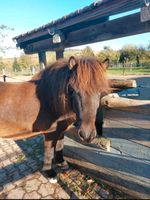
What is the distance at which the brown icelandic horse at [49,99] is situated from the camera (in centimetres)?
222

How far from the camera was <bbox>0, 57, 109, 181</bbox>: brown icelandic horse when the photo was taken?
222 cm

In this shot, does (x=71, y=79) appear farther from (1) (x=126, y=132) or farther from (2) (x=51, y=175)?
(2) (x=51, y=175)

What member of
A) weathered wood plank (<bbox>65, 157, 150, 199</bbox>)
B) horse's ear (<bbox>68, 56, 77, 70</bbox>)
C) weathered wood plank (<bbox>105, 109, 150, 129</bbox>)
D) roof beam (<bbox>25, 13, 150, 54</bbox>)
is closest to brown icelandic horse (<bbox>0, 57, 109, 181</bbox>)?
horse's ear (<bbox>68, 56, 77, 70</bbox>)

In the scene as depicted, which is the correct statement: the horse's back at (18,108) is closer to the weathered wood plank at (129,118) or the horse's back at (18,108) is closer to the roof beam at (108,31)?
the weathered wood plank at (129,118)

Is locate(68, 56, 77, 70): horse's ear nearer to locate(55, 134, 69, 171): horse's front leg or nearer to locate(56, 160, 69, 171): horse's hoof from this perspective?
locate(55, 134, 69, 171): horse's front leg

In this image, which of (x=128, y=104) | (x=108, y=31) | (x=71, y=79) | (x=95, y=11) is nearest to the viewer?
(x=71, y=79)

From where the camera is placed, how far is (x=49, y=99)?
9.13 ft

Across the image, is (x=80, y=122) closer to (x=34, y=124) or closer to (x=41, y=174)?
(x=34, y=124)

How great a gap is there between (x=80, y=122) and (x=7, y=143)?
3138 millimetres

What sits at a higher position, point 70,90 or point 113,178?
point 70,90

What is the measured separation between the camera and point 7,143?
4656 millimetres

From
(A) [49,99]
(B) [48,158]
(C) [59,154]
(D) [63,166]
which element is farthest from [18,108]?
(D) [63,166]

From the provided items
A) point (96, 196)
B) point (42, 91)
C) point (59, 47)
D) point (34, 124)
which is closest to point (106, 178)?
point (96, 196)

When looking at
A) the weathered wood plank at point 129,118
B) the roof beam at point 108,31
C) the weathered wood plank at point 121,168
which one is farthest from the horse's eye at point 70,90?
the roof beam at point 108,31
